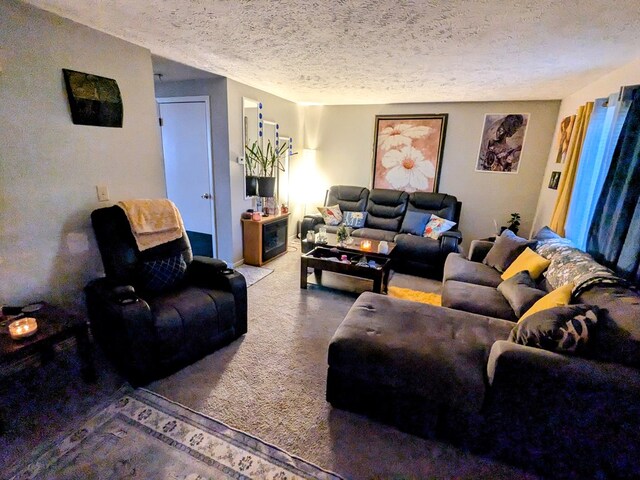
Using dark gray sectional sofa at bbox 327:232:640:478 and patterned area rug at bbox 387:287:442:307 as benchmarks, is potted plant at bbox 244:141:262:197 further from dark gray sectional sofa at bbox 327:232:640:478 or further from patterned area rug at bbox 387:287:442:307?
dark gray sectional sofa at bbox 327:232:640:478

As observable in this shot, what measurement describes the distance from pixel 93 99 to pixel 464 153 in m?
4.67

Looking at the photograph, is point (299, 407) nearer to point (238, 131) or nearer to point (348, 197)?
point (238, 131)

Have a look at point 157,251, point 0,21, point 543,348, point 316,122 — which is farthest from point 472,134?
point 0,21

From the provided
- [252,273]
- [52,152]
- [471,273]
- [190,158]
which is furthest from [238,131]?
[471,273]

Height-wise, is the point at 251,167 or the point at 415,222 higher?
the point at 251,167

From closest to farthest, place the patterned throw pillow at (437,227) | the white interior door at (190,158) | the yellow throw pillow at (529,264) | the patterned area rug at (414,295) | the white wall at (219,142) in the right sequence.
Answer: the yellow throw pillow at (529,264), the patterned area rug at (414,295), the white wall at (219,142), the white interior door at (190,158), the patterned throw pillow at (437,227)

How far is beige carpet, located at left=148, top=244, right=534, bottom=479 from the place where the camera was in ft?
4.97

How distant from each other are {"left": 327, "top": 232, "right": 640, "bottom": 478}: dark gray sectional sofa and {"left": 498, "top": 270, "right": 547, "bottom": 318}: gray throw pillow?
31 centimetres

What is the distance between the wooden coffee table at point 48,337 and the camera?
1.57m

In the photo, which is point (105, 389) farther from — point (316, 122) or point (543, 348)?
point (316, 122)

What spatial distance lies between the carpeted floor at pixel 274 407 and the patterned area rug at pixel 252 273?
3.63 feet

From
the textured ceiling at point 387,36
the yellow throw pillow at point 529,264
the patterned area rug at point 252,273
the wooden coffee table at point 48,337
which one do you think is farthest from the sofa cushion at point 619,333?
the patterned area rug at point 252,273

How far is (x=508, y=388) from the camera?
1464 mm

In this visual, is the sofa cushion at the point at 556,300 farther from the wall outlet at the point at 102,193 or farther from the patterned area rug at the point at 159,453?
the wall outlet at the point at 102,193
